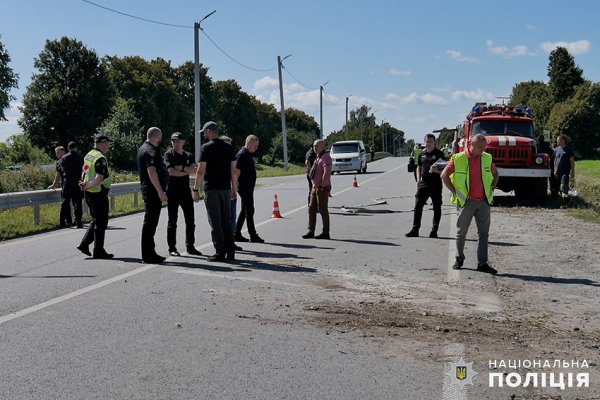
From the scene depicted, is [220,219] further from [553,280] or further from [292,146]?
[292,146]

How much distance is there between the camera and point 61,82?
6456 centimetres

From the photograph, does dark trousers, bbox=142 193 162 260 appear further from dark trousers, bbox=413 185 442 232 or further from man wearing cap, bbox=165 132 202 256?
dark trousers, bbox=413 185 442 232

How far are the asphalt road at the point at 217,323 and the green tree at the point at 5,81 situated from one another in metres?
46.1

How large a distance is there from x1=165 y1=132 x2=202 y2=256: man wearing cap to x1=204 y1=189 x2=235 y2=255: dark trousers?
0.68m

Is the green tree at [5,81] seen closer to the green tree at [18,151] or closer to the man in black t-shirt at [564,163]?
the green tree at [18,151]

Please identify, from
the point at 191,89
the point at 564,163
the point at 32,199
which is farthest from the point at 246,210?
the point at 191,89

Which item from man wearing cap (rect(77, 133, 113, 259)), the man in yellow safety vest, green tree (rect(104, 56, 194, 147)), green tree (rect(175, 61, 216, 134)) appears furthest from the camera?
green tree (rect(175, 61, 216, 134))

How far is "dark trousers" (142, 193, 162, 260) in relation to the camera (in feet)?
34.7

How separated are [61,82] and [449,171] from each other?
59.7 meters

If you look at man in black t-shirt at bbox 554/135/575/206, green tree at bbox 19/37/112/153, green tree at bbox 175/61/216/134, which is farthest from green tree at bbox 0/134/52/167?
man in black t-shirt at bbox 554/135/575/206

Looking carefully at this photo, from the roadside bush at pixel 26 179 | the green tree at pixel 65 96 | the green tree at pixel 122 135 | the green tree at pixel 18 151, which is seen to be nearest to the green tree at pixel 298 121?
the green tree at pixel 18 151

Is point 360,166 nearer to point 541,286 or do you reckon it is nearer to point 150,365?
point 541,286

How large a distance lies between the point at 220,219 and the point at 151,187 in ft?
3.56

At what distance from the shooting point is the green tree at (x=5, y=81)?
55.2 m
